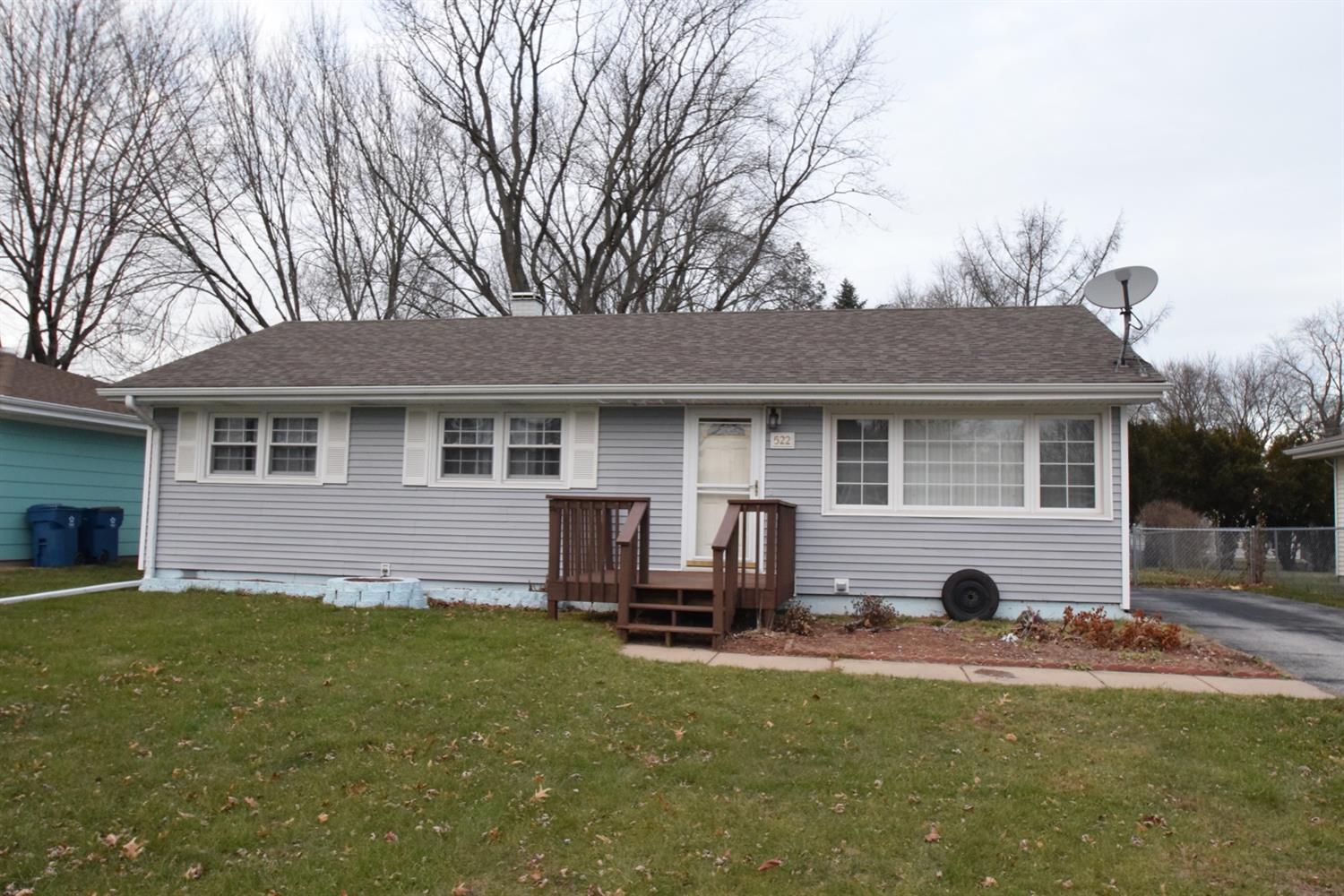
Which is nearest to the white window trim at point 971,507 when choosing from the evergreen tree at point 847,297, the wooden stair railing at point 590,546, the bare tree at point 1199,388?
the wooden stair railing at point 590,546

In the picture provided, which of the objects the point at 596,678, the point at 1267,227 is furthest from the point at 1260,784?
the point at 1267,227

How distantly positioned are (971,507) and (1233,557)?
971 cm

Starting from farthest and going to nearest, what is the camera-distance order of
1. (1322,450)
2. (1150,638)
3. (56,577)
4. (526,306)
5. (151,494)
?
(1322,450)
(526,306)
(56,577)
(151,494)
(1150,638)

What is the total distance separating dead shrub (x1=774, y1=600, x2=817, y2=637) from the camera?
335 inches

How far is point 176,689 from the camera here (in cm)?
594

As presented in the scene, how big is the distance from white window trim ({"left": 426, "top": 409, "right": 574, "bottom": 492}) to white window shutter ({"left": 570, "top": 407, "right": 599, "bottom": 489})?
0.05 m

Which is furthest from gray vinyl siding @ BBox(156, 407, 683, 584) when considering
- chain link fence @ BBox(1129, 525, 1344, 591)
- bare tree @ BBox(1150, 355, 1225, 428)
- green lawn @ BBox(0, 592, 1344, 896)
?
bare tree @ BBox(1150, 355, 1225, 428)

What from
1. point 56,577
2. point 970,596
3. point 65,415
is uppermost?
point 65,415

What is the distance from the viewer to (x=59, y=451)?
45.8ft

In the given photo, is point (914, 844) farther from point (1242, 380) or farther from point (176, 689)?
point (1242, 380)

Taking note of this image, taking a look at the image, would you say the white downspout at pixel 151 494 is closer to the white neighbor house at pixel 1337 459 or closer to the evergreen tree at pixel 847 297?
the white neighbor house at pixel 1337 459

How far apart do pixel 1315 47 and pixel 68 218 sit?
23.0 metres

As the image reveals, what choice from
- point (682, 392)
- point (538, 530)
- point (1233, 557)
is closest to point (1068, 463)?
point (682, 392)

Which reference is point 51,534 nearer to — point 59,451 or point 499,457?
point 59,451
